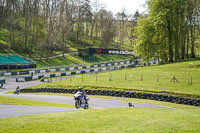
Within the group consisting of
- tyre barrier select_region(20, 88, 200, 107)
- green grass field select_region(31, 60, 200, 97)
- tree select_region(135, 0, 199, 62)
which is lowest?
tyre barrier select_region(20, 88, 200, 107)

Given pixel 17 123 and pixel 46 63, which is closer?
pixel 17 123

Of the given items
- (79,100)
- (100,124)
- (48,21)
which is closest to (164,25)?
(48,21)

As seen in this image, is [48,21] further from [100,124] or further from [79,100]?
[100,124]

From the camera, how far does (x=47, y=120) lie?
43.3 feet

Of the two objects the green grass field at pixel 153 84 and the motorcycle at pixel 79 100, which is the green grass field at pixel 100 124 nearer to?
the motorcycle at pixel 79 100

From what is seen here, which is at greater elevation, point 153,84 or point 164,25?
point 164,25

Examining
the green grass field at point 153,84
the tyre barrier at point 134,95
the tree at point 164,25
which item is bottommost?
the tyre barrier at point 134,95

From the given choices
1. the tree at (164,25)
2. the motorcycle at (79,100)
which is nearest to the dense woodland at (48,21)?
the tree at (164,25)

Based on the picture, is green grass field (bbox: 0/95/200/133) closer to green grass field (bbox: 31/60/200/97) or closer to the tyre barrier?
the tyre barrier

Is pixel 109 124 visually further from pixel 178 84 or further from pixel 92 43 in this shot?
pixel 92 43

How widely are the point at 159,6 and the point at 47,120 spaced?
49.1m

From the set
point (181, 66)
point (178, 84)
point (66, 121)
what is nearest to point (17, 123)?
point (66, 121)

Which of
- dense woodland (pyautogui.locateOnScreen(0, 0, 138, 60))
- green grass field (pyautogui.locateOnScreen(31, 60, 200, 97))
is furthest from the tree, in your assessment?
dense woodland (pyautogui.locateOnScreen(0, 0, 138, 60))

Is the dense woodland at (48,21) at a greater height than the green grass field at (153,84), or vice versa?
the dense woodland at (48,21)
